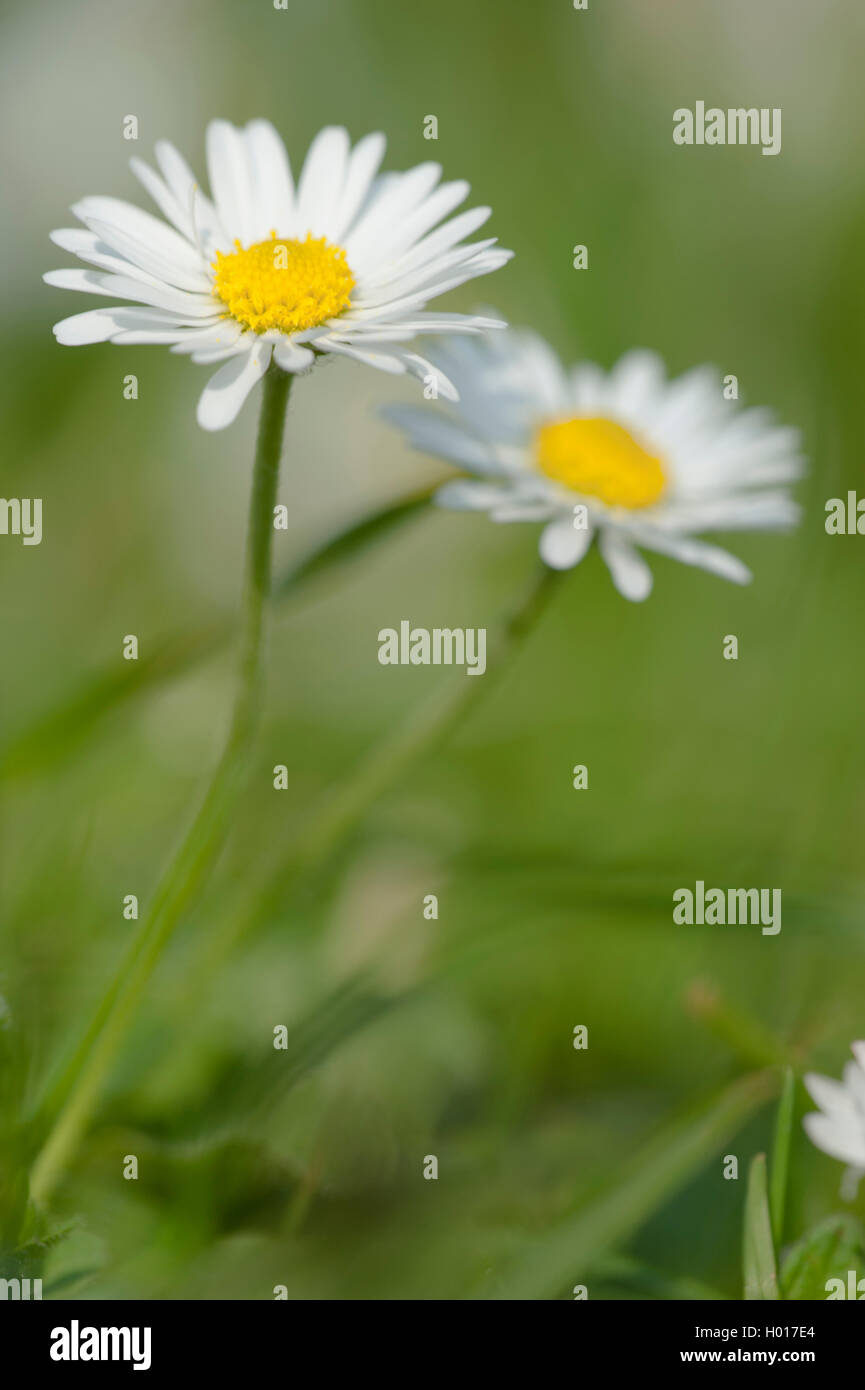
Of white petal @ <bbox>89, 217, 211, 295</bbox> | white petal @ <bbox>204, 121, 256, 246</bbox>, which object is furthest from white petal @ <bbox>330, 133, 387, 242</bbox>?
white petal @ <bbox>89, 217, 211, 295</bbox>

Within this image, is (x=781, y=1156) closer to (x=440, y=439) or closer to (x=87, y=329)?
(x=440, y=439)

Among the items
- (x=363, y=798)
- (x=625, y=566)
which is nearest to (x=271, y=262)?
(x=625, y=566)

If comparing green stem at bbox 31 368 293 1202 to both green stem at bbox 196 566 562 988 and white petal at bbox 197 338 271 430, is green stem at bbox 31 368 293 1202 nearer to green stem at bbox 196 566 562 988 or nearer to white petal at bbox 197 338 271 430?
white petal at bbox 197 338 271 430

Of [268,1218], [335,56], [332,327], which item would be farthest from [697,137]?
[268,1218]

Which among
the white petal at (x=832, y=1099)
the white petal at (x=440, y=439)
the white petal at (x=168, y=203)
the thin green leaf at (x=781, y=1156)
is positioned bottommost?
the thin green leaf at (x=781, y=1156)

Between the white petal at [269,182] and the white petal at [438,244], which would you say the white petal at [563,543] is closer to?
the white petal at [438,244]

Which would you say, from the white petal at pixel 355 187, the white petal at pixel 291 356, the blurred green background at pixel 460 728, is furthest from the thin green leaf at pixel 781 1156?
the white petal at pixel 355 187
